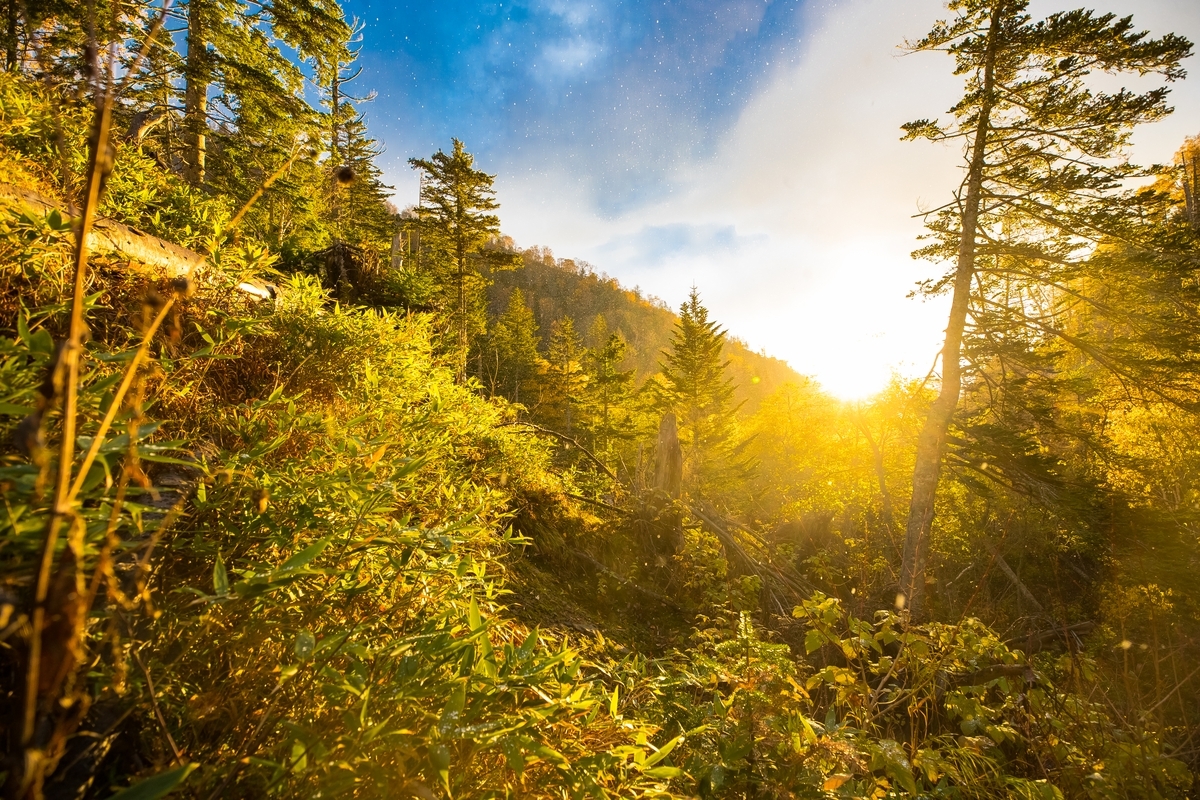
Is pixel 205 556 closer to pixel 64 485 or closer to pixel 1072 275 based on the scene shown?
pixel 64 485

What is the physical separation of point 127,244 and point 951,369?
1164 cm

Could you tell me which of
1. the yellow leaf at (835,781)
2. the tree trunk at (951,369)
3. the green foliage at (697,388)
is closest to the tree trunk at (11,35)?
the yellow leaf at (835,781)

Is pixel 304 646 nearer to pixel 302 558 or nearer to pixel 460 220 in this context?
pixel 302 558

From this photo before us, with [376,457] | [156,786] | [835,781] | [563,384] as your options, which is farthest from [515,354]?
[156,786]

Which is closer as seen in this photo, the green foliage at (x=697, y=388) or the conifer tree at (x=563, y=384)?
the green foliage at (x=697, y=388)

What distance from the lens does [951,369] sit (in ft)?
29.3

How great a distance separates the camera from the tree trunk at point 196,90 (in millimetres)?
8758

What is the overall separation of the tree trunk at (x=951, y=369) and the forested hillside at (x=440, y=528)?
65mm

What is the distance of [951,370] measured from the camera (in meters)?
8.94

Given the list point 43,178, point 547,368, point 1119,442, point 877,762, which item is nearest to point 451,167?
point 547,368

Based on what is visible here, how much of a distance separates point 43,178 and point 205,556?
10.7 ft

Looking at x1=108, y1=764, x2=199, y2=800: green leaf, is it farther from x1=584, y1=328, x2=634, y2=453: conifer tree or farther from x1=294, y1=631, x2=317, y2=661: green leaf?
x1=584, y1=328, x2=634, y2=453: conifer tree

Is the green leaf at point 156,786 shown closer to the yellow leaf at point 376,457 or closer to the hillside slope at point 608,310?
the yellow leaf at point 376,457

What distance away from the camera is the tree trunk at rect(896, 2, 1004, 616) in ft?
28.2
